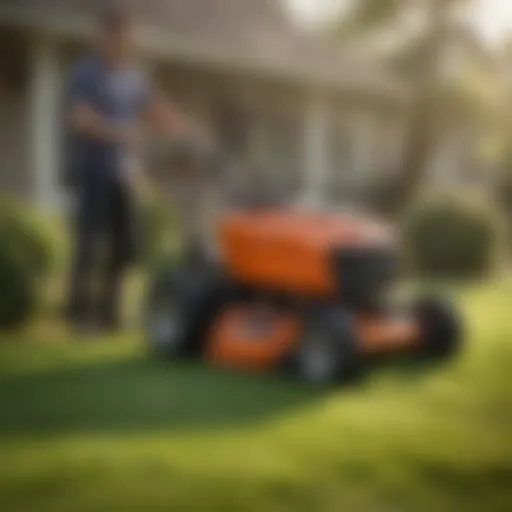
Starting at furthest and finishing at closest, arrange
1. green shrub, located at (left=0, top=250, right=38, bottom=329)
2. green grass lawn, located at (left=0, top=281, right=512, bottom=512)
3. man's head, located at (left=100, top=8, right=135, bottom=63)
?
green shrub, located at (left=0, top=250, right=38, bottom=329) < man's head, located at (left=100, top=8, right=135, bottom=63) < green grass lawn, located at (left=0, top=281, right=512, bottom=512)

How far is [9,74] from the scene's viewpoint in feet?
4.87

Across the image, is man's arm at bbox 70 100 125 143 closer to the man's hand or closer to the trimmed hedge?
the man's hand

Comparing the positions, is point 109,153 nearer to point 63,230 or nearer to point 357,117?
point 63,230

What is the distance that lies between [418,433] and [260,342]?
1.02 ft

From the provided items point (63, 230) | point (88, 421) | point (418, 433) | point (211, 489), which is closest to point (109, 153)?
point (63, 230)

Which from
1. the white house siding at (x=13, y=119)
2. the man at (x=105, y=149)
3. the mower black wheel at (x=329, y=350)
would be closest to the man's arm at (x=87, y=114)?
the man at (x=105, y=149)

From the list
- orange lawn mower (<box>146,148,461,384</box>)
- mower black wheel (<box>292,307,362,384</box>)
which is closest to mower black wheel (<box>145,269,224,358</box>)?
orange lawn mower (<box>146,148,461,384</box>)

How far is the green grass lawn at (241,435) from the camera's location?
130 cm

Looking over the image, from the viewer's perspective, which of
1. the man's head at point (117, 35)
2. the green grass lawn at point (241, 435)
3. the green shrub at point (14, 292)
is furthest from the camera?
the green shrub at point (14, 292)

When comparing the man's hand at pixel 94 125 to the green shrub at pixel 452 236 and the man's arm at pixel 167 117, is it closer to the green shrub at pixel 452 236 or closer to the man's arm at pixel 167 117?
the man's arm at pixel 167 117

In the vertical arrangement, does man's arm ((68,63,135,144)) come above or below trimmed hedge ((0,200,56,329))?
above

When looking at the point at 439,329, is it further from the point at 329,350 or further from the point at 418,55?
the point at 418,55

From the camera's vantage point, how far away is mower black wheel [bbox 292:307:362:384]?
5.14 ft

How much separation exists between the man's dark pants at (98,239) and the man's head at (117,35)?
178 millimetres
